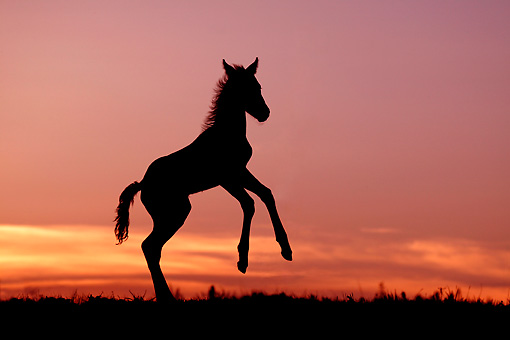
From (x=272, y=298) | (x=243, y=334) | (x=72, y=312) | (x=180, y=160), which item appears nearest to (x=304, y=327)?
(x=243, y=334)

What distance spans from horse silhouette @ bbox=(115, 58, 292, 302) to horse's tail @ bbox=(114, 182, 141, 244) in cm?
33

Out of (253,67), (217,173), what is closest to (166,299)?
(217,173)

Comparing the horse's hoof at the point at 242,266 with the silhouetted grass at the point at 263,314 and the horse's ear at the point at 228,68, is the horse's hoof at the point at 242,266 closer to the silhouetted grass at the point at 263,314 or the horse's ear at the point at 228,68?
the silhouetted grass at the point at 263,314

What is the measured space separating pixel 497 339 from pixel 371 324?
1357 millimetres

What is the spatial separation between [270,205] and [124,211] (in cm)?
255

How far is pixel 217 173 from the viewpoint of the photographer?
10508mm

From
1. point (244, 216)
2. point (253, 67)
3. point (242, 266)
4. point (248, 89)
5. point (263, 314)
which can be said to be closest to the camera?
point (263, 314)

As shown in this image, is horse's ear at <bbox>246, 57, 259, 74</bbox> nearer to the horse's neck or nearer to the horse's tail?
the horse's neck

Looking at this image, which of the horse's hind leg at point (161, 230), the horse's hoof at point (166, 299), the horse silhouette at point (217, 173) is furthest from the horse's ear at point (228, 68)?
the horse's hoof at point (166, 299)

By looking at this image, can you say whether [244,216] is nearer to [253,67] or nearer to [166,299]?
[166,299]

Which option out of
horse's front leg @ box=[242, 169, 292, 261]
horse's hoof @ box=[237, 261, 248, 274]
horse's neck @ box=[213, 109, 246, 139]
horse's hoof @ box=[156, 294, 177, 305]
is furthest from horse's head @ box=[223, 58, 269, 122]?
horse's hoof @ box=[156, 294, 177, 305]

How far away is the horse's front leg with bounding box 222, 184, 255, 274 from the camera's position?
10.1 metres

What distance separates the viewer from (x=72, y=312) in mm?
8648

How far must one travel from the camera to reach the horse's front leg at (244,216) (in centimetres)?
1015
